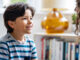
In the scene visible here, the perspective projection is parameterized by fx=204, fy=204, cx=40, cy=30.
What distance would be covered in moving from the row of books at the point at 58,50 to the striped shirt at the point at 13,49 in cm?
58

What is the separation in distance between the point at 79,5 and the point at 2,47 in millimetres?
817

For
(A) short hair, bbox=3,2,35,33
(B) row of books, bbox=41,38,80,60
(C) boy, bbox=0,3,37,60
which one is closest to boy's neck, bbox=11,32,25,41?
(C) boy, bbox=0,3,37,60


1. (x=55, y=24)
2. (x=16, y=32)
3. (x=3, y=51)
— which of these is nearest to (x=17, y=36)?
(x=16, y=32)

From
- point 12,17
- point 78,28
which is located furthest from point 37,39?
point 12,17

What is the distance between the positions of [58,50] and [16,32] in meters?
0.74

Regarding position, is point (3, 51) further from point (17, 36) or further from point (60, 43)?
point (60, 43)

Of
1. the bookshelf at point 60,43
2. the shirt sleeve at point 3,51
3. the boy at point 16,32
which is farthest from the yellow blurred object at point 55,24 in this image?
the shirt sleeve at point 3,51

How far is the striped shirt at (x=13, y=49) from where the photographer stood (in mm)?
1571

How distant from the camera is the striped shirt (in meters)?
1.57

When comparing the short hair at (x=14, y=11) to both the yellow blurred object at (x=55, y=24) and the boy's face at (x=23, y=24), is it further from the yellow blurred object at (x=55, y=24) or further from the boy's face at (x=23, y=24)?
the yellow blurred object at (x=55, y=24)

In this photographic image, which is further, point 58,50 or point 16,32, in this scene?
point 58,50

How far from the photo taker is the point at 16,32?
1.65 meters

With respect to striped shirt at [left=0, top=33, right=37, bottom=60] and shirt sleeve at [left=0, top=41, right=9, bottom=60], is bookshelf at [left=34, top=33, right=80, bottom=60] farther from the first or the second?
shirt sleeve at [left=0, top=41, right=9, bottom=60]

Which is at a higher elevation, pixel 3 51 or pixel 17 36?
pixel 17 36
